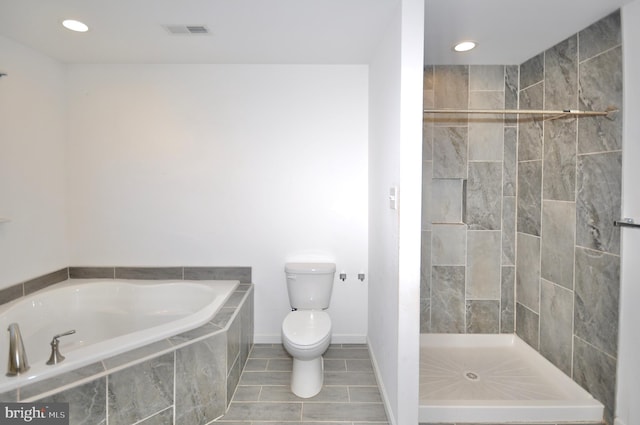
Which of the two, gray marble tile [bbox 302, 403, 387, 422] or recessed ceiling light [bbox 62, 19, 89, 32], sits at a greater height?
recessed ceiling light [bbox 62, 19, 89, 32]

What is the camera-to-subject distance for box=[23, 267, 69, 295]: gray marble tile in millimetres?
2468

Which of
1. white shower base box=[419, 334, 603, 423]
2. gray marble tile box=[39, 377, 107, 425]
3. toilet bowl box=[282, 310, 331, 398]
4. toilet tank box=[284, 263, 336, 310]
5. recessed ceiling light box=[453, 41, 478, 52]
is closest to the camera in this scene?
gray marble tile box=[39, 377, 107, 425]

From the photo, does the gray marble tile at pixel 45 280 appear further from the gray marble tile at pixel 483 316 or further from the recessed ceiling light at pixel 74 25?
the gray marble tile at pixel 483 316

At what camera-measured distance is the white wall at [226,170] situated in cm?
284

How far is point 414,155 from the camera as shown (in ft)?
5.54

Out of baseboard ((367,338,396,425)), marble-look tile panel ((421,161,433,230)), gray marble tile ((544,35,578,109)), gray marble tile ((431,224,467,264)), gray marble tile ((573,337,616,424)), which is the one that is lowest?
baseboard ((367,338,396,425))

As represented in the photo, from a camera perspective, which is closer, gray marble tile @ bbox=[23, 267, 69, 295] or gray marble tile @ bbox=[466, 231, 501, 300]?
gray marble tile @ bbox=[23, 267, 69, 295]

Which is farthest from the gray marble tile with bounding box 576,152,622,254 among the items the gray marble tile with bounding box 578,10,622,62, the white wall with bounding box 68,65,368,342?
the white wall with bounding box 68,65,368,342

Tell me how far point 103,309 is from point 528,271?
11.0 feet

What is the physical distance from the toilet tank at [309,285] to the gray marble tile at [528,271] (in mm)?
1536

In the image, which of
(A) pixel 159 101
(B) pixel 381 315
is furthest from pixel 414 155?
(A) pixel 159 101

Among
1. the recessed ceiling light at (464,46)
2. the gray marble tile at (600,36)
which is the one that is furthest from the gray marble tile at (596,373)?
the recessed ceiling light at (464,46)

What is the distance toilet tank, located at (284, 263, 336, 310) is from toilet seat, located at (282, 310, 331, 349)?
0.59 feet

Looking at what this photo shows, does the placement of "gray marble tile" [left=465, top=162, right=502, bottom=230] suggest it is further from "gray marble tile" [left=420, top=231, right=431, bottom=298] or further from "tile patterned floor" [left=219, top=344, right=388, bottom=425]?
"tile patterned floor" [left=219, top=344, right=388, bottom=425]
